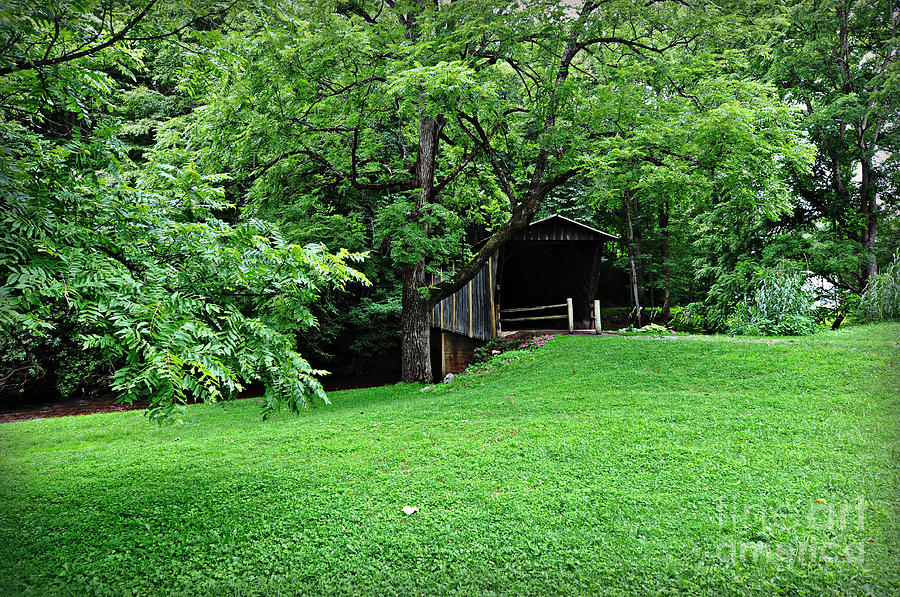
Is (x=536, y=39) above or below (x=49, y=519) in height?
above

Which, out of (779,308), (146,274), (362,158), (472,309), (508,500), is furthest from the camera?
(472,309)

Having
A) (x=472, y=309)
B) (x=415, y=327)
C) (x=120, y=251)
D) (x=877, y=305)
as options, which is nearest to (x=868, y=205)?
(x=877, y=305)

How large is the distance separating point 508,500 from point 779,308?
10.2m

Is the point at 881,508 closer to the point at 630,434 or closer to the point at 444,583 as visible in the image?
the point at 630,434

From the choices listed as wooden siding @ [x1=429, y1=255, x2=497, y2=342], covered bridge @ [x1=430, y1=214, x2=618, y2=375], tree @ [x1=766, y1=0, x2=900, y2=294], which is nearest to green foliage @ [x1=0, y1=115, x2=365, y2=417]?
wooden siding @ [x1=429, y1=255, x2=497, y2=342]

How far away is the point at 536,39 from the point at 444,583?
8.69 meters

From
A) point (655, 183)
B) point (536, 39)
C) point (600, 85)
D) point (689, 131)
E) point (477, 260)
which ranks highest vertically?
point (536, 39)

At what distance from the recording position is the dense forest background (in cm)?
290

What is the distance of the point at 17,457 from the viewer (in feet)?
20.9

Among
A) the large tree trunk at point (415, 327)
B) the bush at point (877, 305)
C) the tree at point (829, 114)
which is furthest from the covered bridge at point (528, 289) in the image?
the bush at point (877, 305)

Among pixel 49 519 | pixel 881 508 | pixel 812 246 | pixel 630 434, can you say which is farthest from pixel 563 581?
pixel 812 246

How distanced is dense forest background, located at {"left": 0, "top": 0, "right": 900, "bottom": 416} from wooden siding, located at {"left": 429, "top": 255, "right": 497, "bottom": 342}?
947mm

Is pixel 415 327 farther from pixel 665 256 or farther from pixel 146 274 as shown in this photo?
pixel 665 256

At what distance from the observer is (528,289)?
20.2 meters
